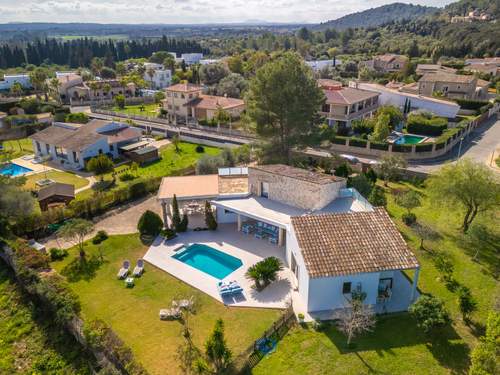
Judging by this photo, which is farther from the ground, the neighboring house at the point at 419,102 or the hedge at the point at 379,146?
the neighboring house at the point at 419,102

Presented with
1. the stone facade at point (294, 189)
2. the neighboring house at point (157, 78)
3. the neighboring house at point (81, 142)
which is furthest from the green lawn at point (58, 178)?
the neighboring house at point (157, 78)

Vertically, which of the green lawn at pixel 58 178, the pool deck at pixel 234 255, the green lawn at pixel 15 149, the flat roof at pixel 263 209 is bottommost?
the green lawn at pixel 15 149

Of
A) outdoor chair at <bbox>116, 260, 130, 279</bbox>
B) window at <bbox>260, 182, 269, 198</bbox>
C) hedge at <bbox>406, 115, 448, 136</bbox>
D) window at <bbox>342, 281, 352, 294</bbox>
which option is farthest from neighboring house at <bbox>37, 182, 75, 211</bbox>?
hedge at <bbox>406, 115, 448, 136</bbox>

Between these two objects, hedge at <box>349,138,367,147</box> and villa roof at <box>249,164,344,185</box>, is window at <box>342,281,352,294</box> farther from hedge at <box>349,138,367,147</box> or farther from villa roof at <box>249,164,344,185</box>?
hedge at <box>349,138,367,147</box>

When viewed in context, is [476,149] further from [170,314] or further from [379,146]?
[170,314]

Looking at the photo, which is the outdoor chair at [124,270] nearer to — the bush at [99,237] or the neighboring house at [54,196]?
the bush at [99,237]

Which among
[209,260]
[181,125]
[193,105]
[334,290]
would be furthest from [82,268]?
[193,105]

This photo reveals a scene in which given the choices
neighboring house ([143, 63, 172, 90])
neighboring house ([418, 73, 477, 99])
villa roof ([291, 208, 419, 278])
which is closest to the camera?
villa roof ([291, 208, 419, 278])
